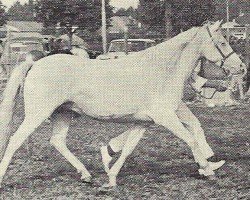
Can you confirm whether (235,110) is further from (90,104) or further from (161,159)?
(90,104)

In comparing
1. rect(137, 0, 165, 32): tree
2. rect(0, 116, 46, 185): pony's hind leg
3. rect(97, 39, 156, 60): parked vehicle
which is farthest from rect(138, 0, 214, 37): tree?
rect(0, 116, 46, 185): pony's hind leg

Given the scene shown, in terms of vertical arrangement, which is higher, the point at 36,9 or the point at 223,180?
the point at 223,180

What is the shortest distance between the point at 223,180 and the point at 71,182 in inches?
64.8

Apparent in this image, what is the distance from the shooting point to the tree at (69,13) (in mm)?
52009

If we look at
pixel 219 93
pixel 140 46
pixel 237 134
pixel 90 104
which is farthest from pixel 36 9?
pixel 90 104

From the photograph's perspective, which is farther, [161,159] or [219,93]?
[219,93]

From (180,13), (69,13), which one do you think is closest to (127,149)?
(69,13)

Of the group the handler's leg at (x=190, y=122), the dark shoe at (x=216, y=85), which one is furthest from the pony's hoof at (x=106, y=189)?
the dark shoe at (x=216, y=85)

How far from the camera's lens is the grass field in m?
5.86

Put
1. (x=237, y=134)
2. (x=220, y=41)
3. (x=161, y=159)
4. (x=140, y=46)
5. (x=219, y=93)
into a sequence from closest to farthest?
(x=220, y=41) < (x=161, y=159) < (x=237, y=134) < (x=219, y=93) < (x=140, y=46)

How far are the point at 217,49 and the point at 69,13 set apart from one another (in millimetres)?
46931

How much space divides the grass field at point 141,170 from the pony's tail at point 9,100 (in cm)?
57

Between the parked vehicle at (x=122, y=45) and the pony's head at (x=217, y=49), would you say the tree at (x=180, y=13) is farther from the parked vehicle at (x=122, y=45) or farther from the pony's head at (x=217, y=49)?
the pony's head at (x=217, y=49)

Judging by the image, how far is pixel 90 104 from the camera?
6.02 metres
